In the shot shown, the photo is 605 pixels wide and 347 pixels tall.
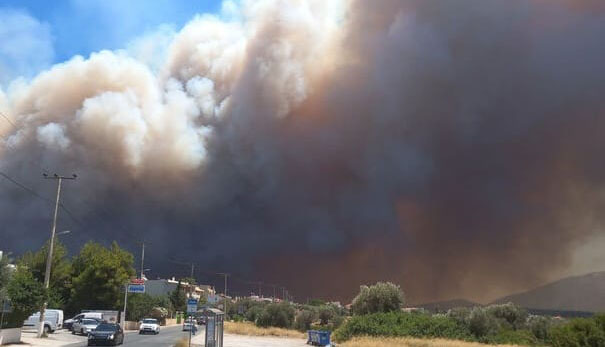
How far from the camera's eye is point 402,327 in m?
46.8

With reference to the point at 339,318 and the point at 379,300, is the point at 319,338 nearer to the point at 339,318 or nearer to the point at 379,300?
the point at 379,300

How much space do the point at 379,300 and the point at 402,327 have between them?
1255 cm

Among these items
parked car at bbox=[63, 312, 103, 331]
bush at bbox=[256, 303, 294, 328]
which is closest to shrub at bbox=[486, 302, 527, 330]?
bush at bbox=[256, 303, 294, 328]

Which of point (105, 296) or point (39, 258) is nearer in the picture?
point (39, 258)

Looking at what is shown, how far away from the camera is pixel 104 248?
207 ft

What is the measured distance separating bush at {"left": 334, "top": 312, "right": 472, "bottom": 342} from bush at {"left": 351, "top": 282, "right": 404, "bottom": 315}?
8.87 meters

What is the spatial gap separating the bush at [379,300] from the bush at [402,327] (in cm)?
887

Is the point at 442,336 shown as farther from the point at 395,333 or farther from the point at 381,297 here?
the point at 381,297

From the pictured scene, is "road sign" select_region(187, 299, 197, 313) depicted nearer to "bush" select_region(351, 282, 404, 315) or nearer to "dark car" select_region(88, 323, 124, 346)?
"dark car" select_region(88, 323, 124, 346)

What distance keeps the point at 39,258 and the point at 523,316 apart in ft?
174

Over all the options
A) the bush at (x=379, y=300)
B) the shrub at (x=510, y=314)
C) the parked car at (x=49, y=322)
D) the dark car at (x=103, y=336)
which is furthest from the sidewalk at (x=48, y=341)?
the shrub at (x=510, y=314)

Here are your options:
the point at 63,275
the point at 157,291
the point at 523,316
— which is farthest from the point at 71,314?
the point at 157,291

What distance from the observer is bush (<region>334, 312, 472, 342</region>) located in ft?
151

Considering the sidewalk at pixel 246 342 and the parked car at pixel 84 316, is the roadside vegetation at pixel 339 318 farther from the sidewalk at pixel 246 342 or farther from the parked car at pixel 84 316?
the sidewalk at pixel 246 342
